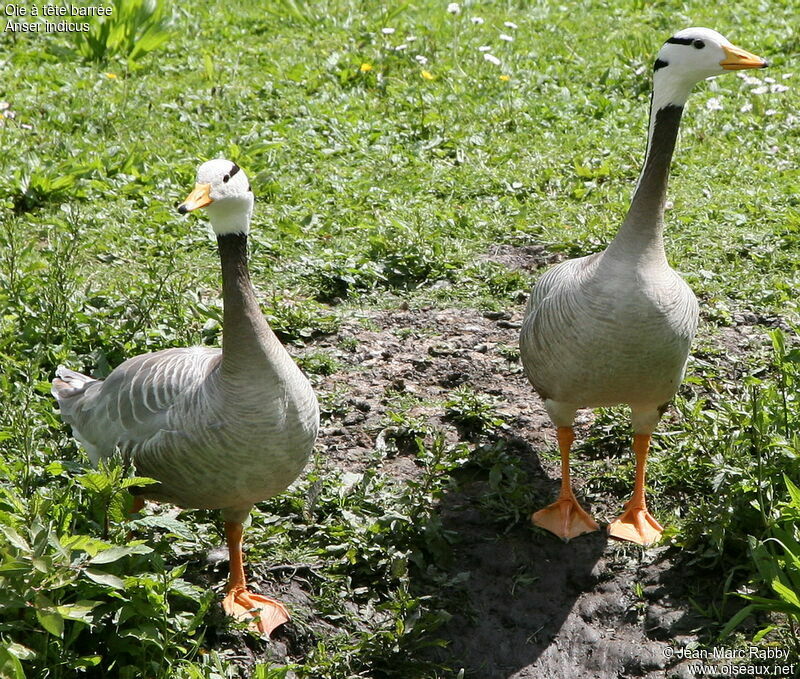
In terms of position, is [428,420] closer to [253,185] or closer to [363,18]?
[253,185]

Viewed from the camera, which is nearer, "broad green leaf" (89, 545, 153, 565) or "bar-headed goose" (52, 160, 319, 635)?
"broad green leaf" (89, 545, 153, 565)

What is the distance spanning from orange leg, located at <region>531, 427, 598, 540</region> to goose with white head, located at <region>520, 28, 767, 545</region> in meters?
0.21

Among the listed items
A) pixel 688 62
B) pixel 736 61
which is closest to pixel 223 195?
pixel 688 62

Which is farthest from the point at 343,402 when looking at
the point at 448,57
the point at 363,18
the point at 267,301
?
the point at 363,18

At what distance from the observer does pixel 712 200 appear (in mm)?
7004

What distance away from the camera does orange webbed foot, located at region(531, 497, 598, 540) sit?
14.1ft

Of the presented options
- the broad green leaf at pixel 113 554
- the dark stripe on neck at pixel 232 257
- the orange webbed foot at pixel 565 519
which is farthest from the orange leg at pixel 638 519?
the broad green leaf at pixel 113 554

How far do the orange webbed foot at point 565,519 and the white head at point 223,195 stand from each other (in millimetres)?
1854

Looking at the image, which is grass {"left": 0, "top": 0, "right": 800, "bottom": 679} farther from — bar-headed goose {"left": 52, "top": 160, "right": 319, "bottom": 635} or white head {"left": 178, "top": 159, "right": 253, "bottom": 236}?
white head {"left": 178, "top": 159, "right": 253, "bottom": 236}

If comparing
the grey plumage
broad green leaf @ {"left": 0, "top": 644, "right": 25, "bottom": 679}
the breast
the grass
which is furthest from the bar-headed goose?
the breast

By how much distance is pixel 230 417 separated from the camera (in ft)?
11.7

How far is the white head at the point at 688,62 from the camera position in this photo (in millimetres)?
3996

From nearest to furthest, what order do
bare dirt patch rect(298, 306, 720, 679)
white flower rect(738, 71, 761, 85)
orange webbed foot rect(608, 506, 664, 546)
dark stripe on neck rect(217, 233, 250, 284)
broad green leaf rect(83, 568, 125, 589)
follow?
broad green leaf rect(83, 568, 125, 589) < dark stripe on neck rect(217, 233, 250, 284) < bare dirt patch rect(298, 306, 720, 679) < orange webbed foot rect(608, 506, 664, 546) < white flower rect(738, 71, 761, 85)

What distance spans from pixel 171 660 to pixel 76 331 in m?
2.37
